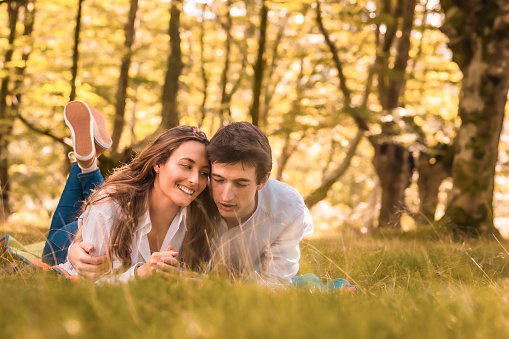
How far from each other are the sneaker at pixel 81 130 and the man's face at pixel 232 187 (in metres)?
1.69

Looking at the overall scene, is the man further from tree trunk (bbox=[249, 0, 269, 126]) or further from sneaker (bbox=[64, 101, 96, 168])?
tree trunk (bbox=[249, 0, 269, 126])

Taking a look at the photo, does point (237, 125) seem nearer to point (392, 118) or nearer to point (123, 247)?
point (123, 247)

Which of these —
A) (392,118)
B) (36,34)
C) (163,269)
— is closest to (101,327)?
(163,269)

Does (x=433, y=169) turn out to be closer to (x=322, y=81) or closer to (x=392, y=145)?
(x=392, y=145)

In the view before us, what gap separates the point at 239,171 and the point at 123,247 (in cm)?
98

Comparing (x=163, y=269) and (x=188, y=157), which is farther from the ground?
(x=188, y=157)

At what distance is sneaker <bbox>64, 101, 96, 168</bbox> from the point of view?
4.72 m

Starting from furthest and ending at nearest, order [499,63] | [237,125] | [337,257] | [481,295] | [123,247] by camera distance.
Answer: [499,63]
[337,257]
[237,125]
[123,247]
[481,295]

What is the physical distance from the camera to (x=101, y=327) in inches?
66.5

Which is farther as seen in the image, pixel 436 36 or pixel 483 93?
pixel 436 36

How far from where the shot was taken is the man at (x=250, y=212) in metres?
3.52

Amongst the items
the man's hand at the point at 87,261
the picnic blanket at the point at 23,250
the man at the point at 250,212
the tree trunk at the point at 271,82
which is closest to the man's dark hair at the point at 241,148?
the man at the point at 250,212

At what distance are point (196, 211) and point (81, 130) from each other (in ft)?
5.68

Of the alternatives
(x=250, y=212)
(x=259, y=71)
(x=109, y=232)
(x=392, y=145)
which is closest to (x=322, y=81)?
(x=392, y=145)
